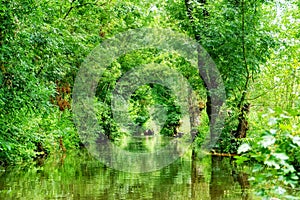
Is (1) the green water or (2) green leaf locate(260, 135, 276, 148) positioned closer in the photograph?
(2) green leaf locate(260, 135, 276, 148)

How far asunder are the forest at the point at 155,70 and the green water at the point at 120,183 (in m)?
0.42

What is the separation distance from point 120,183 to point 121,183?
0.08 ft

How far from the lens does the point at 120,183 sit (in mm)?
9578

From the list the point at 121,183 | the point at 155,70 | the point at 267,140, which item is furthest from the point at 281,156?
the point at 155,70

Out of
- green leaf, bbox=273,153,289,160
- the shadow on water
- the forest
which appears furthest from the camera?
the forest

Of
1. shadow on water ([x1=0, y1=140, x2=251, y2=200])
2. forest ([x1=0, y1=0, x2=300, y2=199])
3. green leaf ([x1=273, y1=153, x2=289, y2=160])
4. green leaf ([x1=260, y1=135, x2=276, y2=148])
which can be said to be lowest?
shadow on water ([x1=0, y1=140, x2=251, y2=200])

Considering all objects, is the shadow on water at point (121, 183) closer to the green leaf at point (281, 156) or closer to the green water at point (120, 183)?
the green water at point (120, 183)

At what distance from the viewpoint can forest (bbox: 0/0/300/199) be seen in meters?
8.44

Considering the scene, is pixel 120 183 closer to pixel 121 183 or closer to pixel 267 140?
pixel 121 183

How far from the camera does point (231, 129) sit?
589 inches

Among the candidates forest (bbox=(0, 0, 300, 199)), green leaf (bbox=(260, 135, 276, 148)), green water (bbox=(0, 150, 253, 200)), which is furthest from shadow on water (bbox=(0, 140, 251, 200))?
green leaf (bbox=(260, 135, 276, 148))

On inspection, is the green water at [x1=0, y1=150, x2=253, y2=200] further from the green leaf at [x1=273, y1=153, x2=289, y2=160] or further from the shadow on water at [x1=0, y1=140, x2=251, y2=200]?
the green leaf at [x1=273, y1=153, x2=289, y2=160]

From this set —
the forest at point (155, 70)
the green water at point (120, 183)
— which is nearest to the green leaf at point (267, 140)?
the forest at point (155, 70)

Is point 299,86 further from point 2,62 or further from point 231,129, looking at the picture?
point 2,62
